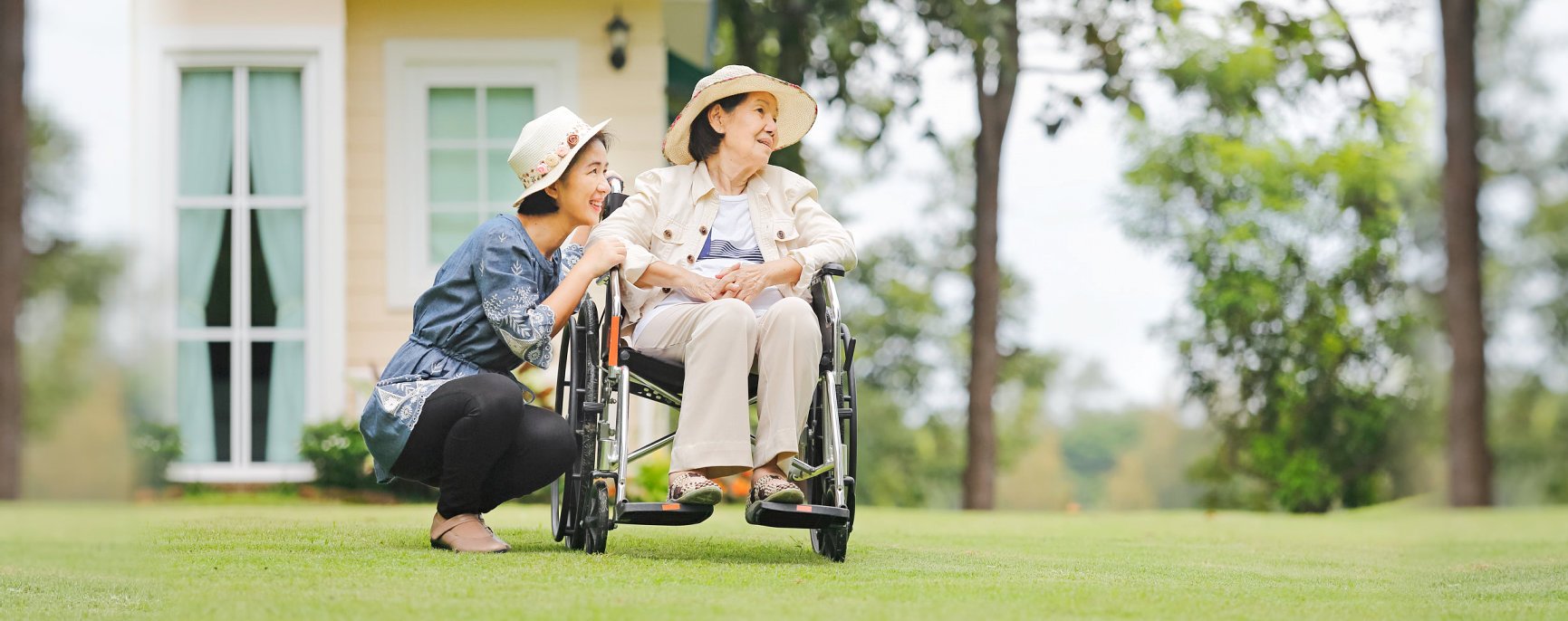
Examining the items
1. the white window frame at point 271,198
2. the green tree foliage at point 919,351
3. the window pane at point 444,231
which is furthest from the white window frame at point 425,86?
the green tree foliage at point 919,351

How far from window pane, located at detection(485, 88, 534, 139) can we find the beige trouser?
408 centimetres

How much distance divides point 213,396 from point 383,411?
160 inches

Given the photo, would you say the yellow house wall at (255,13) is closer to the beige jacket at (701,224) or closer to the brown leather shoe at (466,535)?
the beige jacket at (701,224)

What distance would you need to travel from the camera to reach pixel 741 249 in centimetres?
326

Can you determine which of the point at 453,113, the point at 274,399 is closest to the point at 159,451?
the point at 274,399

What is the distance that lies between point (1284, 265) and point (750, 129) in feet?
33.2

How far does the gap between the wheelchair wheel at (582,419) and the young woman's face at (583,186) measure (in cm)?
19

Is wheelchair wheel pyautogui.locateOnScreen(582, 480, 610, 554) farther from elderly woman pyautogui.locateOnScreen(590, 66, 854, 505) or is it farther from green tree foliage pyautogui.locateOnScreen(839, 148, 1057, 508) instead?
green tree foliage pyautogui.locateOnScreen(839, 148, 1057, 508)

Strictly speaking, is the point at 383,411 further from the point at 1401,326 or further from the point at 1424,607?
the point at 1401,326

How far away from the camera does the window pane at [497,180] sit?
6809mm

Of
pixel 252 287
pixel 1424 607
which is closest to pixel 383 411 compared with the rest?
pixel 1424 607

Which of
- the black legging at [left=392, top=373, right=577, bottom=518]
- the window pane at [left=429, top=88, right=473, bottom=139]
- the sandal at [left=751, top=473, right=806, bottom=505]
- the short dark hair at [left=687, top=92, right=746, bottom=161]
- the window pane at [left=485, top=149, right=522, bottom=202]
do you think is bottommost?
the sandal at [left=751, top=473, right=806, bottom=505]

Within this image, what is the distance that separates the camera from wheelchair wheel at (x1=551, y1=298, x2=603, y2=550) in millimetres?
3016

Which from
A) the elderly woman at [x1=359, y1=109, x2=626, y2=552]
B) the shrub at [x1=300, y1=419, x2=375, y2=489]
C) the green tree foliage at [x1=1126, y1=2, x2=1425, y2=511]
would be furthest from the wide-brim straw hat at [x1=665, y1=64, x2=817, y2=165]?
the green tree foliage at [x1=1126, y1=2, x2=1425, y2=511]
